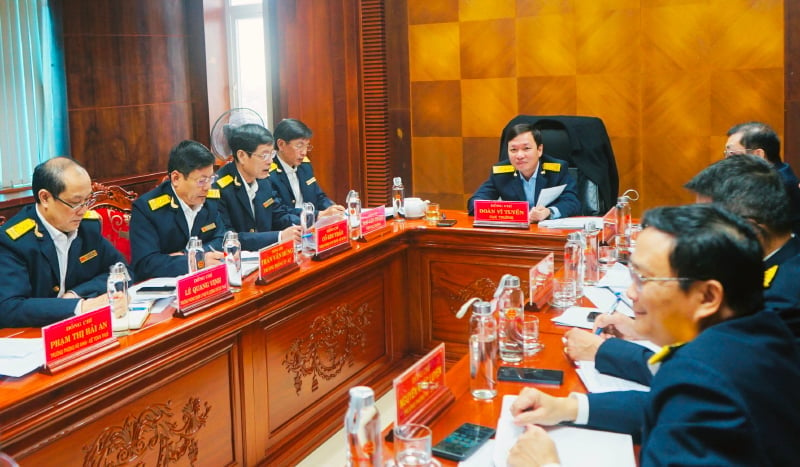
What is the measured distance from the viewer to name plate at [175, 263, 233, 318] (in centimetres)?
252

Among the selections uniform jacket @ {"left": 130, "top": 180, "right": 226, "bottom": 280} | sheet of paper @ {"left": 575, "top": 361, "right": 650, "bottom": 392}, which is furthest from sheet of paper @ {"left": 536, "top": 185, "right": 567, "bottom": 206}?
sheet of paper @ {"left": 575, "top": 361, "right": 650, "bottom": 392}

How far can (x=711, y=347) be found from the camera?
1253mm

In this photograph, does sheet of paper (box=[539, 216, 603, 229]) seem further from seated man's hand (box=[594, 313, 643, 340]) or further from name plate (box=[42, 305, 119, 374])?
name plate (box=[42, 305, 119, 374])

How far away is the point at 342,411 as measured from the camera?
11.1 feet

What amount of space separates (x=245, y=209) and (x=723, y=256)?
294 centimetres

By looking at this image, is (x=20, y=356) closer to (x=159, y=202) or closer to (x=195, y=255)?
(x=195, y=255)

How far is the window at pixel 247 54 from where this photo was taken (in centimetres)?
657

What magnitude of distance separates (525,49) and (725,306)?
4440 millimetres

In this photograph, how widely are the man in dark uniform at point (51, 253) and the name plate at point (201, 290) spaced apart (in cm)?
22

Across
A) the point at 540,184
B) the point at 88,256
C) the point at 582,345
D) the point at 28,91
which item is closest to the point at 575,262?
the point at 582,345

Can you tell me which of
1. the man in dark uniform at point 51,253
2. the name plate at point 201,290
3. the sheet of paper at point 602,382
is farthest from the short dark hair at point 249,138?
the sheet of paper at point 602,382

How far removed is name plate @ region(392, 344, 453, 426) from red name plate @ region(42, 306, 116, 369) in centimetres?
91

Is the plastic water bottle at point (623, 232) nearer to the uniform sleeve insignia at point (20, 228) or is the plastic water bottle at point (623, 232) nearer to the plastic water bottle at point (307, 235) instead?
the plastic water bottle at point (307, 235)

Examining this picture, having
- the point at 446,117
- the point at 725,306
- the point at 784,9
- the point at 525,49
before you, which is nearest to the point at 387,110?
the point at 446,117
